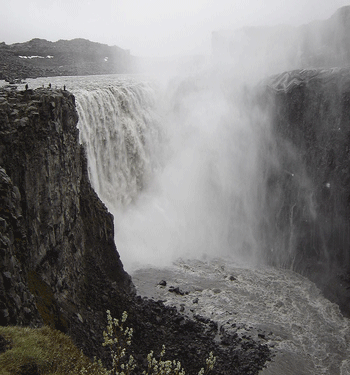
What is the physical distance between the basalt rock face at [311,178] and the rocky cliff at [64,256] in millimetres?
8319

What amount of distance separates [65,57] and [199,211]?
166 feet

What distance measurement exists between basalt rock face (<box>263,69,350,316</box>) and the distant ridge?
30.1m

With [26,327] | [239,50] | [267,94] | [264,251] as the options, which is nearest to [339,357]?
[264,251]

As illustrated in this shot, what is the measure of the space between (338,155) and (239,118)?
9.44m

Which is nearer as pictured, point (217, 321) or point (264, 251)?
point (217, 321)

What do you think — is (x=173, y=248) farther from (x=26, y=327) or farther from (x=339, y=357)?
(x=26, y=327)

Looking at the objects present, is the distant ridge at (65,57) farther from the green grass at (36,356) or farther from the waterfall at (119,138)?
the green grass at (36,356)

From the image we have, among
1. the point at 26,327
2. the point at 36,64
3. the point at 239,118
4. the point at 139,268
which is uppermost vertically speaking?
the point at 36,64

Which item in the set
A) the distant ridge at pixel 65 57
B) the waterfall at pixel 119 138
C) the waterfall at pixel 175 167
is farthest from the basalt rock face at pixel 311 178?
the distant ridge at pixel 65 57

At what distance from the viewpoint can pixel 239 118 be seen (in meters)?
31.0

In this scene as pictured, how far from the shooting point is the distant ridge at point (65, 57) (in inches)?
2065

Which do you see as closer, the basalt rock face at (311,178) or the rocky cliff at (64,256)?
the rocky cliff at (64,256)

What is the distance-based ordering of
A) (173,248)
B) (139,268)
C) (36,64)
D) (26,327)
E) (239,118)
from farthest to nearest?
(36,64), (239,118), (173,248), (139,268), (26,327)

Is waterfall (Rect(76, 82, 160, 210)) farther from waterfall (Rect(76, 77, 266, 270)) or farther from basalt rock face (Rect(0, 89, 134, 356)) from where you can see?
basalt rock face (Rect(0, 89, 134, 356))
